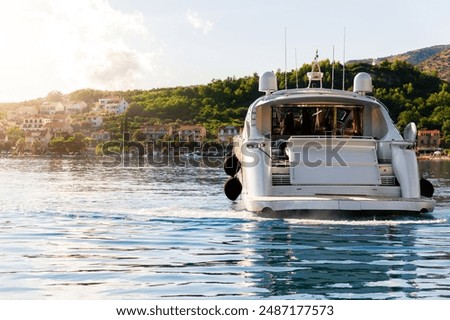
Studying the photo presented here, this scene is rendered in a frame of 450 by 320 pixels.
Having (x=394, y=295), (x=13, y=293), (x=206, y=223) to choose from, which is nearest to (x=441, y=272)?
(x=394, y=295)

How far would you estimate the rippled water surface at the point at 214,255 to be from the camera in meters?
9.45

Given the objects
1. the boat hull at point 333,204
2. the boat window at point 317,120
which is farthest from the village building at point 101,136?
the boat hull at point 333,204

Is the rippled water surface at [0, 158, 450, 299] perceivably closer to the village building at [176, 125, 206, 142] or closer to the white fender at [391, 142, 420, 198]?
the white fender at [391, 142, 420, 198]

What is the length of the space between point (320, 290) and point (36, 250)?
16.6ft

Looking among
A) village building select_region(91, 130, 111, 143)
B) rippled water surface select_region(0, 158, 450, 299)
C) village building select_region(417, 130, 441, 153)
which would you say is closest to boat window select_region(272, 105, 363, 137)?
rippled water surface select_region(0, 158, 450, 299)

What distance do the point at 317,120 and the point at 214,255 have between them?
10286 mm

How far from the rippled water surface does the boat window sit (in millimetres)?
2751

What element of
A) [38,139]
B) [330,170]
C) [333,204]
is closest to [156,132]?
[38,139]

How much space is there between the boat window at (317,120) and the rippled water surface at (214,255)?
2751 millimetres

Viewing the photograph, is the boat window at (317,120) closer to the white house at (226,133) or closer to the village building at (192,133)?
the white house at (226,133)

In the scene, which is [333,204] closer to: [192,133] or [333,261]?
[333,261]

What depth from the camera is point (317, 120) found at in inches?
858

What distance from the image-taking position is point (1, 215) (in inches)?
728

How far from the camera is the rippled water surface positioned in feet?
31.0
